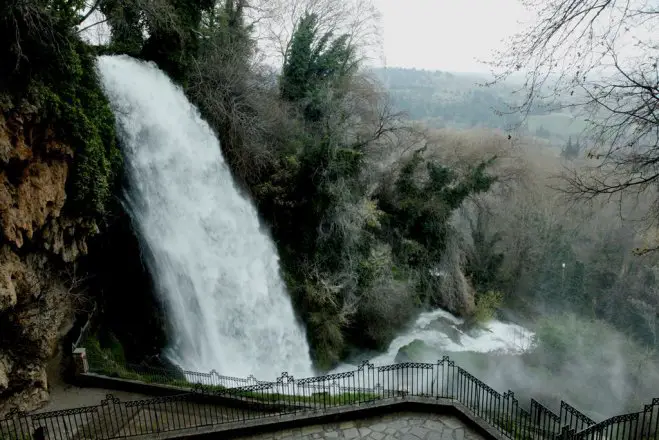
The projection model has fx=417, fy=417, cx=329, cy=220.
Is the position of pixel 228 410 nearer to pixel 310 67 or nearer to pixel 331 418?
pixel 331 418

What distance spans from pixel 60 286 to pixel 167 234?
260 cm

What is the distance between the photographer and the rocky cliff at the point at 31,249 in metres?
7.62

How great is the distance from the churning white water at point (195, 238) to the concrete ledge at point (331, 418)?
363 cm

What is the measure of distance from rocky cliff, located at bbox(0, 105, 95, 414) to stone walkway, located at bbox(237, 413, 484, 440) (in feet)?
16.9

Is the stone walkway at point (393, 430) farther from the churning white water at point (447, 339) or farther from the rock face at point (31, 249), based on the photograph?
the churning white water at point (447, 339)

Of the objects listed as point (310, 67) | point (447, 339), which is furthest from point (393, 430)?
point (310, 67)

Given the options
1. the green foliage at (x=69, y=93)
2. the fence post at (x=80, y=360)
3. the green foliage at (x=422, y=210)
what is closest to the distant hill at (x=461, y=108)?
the green foliage at (x=422, y=210)

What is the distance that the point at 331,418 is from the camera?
7.63 m

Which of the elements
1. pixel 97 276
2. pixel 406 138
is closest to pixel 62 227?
pixel 97 276

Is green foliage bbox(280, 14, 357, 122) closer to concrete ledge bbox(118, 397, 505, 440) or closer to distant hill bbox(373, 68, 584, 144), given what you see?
concrete ledge bbox(118, 397, 505, 440)

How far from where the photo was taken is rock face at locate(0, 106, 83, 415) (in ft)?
25.0

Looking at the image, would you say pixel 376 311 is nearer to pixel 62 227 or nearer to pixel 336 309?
pixel 336 309

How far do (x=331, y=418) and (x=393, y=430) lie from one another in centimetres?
113

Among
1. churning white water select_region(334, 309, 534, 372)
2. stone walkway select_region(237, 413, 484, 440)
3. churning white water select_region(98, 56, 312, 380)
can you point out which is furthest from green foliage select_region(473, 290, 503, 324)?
stone walkway select_region(237, 413, 484, 440)
